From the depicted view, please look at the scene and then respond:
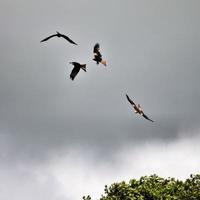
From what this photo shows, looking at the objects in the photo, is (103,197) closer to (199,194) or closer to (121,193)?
(121,193)

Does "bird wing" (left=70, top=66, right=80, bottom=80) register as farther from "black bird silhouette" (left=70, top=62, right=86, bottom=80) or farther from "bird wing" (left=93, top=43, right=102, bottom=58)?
"bird wing" (left=93, top=43, right=102, bottom=58)

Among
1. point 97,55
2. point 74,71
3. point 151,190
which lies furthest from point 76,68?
point 151,190

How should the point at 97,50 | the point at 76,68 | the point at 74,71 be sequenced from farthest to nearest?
the point at 97,50 → the point at 74,71 → the point at 76,68

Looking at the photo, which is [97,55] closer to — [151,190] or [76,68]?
[76,68]

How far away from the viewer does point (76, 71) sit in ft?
76.7

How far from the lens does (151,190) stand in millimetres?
60969

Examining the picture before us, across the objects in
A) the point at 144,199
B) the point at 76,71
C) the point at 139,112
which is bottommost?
the point at 139,112

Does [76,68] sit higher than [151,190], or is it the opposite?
[151,190]

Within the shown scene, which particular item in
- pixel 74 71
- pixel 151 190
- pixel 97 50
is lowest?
pixel 74 71

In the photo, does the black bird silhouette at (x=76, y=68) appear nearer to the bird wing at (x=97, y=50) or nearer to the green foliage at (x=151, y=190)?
the bird wing at (x=97, y=50)

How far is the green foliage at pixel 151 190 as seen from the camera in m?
60.3

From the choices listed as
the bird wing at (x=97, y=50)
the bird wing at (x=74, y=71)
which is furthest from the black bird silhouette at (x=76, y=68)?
the bird wing at (x=97, y=50)

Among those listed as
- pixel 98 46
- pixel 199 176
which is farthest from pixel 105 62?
pixel 199 176

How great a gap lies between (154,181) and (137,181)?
2.23 metres
